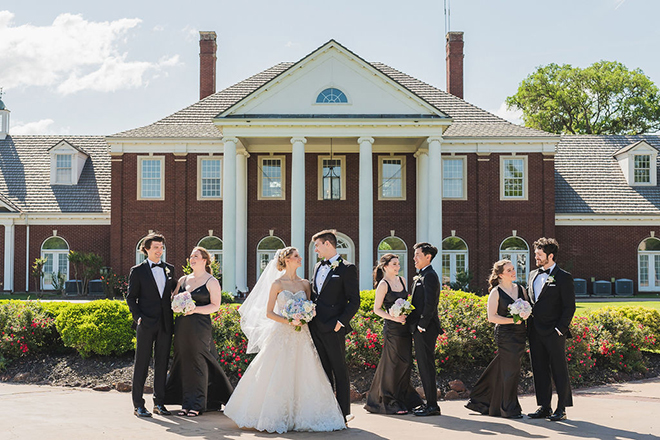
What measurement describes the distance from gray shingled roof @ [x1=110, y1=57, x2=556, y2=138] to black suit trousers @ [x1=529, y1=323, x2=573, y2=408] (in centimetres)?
1806

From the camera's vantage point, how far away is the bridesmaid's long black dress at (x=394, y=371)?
8.24m

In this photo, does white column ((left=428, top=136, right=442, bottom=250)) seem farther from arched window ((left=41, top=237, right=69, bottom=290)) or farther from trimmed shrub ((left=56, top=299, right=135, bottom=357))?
arched window ((left=41, top=237, right=69, bottom=290))

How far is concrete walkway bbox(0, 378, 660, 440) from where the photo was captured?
6.99m

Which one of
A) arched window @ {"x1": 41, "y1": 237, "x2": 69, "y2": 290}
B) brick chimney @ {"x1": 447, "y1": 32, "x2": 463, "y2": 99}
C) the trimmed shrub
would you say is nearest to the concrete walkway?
the trimmed shrub

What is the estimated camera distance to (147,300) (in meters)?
8.09

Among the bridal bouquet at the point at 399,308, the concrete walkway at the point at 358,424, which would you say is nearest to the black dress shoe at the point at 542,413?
the concrete walkway at the point at 358,424

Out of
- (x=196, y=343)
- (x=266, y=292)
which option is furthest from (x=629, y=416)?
(x=196, y=343)

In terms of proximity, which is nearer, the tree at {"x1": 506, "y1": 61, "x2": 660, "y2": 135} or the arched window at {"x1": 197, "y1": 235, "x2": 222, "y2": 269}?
the arched window at {"x1": 197, "y1": 235, "x2": 222, "y2": 269}

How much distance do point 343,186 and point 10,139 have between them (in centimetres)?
1670

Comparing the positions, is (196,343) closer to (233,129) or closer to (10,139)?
(233,129)

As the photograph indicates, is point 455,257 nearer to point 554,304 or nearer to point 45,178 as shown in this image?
point 45,178

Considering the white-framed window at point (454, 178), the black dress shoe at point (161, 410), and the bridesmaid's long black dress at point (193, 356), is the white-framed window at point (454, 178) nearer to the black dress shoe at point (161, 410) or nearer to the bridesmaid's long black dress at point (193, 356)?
the bridesmaid's long black dress at point (193, 356)

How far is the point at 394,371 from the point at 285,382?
1.56 meters

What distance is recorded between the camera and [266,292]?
8055 mm
